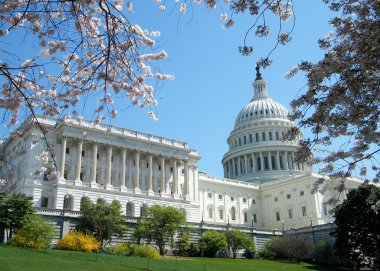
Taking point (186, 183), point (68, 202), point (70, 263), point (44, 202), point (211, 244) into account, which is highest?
point (186, 183)

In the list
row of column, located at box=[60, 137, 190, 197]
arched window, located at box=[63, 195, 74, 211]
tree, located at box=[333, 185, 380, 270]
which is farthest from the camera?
row of column, located at box=[60, 137, 190, 197]

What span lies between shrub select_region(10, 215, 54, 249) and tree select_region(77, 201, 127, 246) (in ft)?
20.0

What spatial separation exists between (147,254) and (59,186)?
25310 millimetres

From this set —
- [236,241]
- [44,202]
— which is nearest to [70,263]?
[236,241]

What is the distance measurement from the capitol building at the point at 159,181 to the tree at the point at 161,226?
40.8ft

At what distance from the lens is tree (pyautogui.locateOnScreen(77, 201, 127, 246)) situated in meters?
49.9

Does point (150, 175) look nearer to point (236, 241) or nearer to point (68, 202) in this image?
point (68, 202)

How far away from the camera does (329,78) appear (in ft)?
41.5

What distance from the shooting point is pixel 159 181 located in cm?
7950

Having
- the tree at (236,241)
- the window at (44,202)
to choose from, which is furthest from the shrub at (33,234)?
the tree at (236,241)

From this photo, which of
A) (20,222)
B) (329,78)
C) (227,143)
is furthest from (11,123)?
(227,143)

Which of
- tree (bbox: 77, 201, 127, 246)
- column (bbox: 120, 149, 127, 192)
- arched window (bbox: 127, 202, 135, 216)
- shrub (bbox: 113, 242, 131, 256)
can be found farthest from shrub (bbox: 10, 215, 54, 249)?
arched window (bbox: 127, 202, 135, 216)

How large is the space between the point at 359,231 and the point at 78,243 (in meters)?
31.5

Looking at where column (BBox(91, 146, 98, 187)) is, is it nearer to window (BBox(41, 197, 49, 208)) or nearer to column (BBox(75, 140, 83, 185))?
column (BBox(75, 140, 83, 185))
